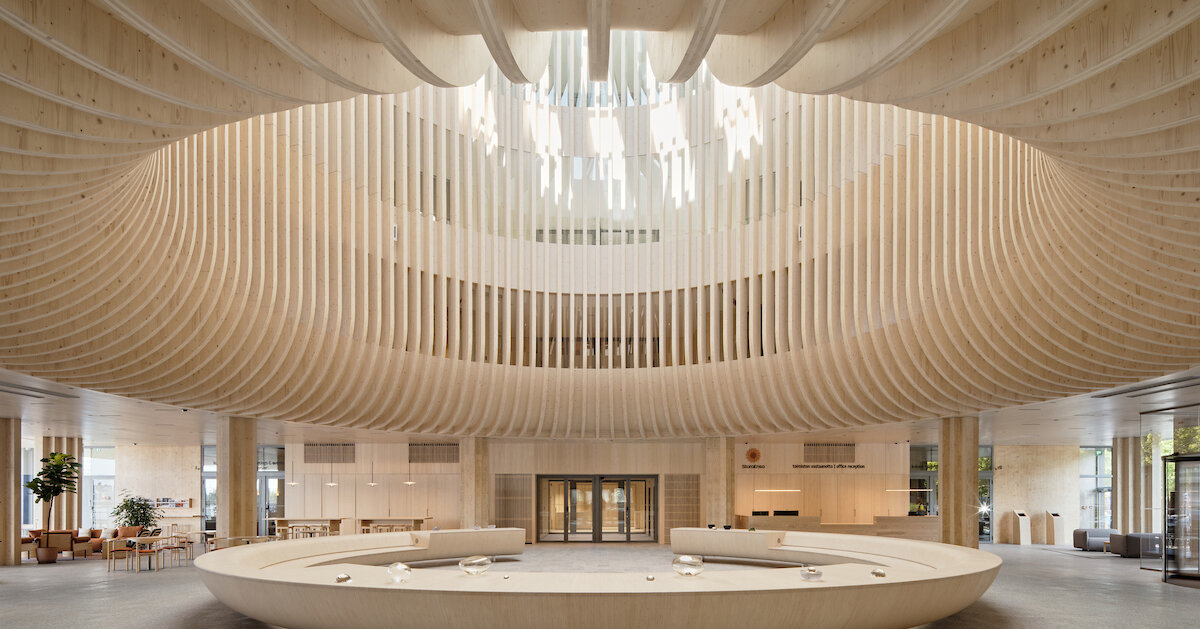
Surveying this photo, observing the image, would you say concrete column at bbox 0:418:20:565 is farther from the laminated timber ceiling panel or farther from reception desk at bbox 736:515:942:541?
reception desk at bbox 736:515:942:541

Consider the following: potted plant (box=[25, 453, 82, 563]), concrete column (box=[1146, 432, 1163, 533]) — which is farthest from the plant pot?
concrete column (box=[1146, 432, 1163, 533])

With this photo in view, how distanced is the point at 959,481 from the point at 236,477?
13177 millimetres

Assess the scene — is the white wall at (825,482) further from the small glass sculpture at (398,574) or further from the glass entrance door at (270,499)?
the small glass sculpture at (398,574)

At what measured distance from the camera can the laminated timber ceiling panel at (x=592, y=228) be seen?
5.30 metres

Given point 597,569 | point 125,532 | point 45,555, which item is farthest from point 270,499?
point 597,569

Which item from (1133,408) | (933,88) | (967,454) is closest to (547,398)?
(967,454)

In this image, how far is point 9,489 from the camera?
1748 cm

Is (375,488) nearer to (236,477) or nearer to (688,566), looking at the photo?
(236,477)

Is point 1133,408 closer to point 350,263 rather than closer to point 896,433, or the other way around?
point 896,433

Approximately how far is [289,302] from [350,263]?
135 centimetres

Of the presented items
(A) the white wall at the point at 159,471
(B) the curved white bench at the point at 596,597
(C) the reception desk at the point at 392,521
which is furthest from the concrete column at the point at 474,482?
→ (B) the curved white bench at the point at 596,597

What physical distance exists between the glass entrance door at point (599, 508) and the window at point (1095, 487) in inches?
550

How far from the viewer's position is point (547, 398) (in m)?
19.5

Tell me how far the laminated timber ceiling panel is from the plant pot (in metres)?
6.14
